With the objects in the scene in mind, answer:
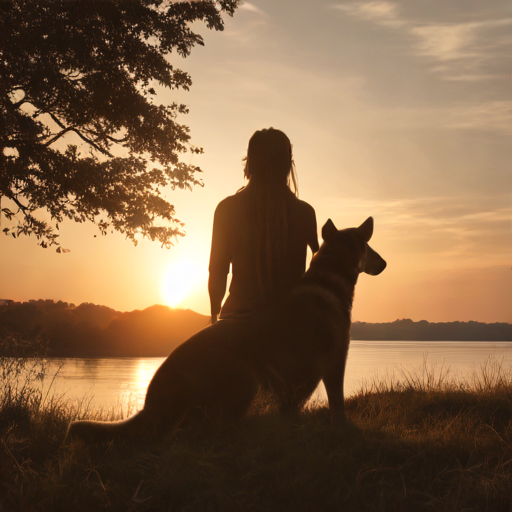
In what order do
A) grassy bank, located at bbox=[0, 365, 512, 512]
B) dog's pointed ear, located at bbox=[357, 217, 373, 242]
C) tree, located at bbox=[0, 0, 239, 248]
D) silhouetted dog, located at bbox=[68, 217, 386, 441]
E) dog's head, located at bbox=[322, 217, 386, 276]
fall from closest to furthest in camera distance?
grassy bank, located at bbox=[0, 365, 512, 512]
silhouetted dog, located at bbox=[68, 217, 386, 441]
dog's head, located at bbox=[322, 217, 386, 276]
dog's pointed ear, located at bbox=[357, 217, 373, 242]
tree, located at bbox=[0, 0, 239, 248]

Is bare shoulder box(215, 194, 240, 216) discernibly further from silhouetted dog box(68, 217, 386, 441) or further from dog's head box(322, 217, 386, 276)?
silhouetted dog box(68, 217, 386, 441)

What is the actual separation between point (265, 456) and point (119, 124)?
11.1m

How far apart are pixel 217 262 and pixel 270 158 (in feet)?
3.94

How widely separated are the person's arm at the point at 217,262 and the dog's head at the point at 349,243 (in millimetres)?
1037

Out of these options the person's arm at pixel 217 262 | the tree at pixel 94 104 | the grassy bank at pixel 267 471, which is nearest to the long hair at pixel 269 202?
the person's arm at pixel 217 262

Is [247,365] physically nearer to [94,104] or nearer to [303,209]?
[303,209]

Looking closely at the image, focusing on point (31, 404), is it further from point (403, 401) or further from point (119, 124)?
point (119, 124)

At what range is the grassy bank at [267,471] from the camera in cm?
323

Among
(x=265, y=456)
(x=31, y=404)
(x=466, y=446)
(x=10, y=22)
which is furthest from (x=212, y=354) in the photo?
(x=10, y=22)

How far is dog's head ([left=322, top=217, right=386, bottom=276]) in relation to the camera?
446 centimetres

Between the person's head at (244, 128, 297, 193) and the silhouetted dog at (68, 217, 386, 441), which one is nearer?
the silhouetted dog at (68, 217, 386, 441)

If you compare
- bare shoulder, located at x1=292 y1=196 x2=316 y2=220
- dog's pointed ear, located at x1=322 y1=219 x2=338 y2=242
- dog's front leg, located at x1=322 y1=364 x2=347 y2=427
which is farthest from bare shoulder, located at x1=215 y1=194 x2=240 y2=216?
dog's front leg, located at x1=322 y1=364 x2=347 y2=427

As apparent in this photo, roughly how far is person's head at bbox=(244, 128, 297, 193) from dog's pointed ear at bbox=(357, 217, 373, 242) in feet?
2.98

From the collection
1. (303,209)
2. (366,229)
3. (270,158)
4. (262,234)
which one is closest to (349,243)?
(366,229)
